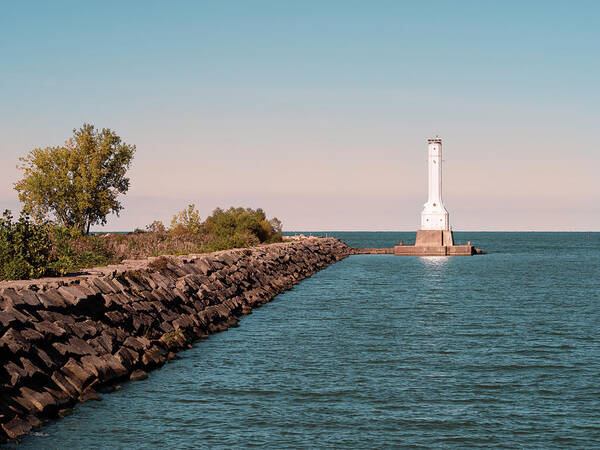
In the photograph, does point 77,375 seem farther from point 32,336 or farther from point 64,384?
point 32,336

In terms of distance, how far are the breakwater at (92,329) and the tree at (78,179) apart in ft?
62.0

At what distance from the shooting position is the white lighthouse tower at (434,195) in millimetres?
90750

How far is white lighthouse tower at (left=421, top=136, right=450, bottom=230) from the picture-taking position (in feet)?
298

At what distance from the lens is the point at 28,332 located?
15.9 meters

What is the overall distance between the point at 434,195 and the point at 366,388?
75987mm

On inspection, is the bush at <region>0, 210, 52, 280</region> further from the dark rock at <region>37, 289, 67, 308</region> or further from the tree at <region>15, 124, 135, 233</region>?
the tree at <region>15, 124, 135, 233</region>

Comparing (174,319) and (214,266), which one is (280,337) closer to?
(174,319)

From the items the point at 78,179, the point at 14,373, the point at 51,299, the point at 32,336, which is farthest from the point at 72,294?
the point at 78,179

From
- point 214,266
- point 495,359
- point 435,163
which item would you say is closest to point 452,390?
point 495,359

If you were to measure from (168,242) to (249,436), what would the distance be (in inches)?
1420

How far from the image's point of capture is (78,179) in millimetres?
47969

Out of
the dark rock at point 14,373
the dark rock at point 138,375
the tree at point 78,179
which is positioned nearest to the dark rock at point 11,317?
the dark rock at point 14,373

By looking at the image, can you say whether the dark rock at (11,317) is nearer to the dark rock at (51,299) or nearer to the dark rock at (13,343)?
the dark rock at (13,343)

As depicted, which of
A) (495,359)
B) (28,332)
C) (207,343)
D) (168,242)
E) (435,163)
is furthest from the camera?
(435,163)
